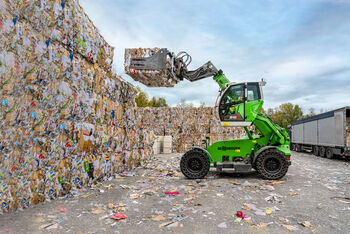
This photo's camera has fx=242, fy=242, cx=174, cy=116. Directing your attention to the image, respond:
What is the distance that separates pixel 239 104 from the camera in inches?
288

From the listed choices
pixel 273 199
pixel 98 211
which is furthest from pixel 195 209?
pixel 273 199

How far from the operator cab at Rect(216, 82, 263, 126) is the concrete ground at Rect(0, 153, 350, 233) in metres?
1.85

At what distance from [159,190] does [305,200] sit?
3183 millimetres

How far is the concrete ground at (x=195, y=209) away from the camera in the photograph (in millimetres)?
3541

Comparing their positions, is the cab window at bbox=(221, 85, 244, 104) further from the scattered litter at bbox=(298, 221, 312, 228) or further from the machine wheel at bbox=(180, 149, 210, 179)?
the scattered litter at bbox=(298, 221, 312, 228)

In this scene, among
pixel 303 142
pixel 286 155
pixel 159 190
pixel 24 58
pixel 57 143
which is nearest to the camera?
pixel 24 58

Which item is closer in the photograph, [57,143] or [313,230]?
[313,230]

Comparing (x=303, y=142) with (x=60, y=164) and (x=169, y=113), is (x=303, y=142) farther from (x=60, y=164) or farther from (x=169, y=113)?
(x=60, y=164)

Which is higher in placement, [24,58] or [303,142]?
[24,58]

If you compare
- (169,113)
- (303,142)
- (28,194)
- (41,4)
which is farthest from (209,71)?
(303,142)

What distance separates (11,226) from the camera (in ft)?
11.2

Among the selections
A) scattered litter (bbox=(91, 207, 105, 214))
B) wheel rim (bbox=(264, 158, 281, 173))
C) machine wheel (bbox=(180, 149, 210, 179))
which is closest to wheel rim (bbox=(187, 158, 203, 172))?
machine wheel (bbox=(180, 149, 210, 179))

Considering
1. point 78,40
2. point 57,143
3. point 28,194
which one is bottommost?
point 28,194

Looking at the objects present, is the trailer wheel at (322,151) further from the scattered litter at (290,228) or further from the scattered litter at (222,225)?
the scattered litter at (222,225)
